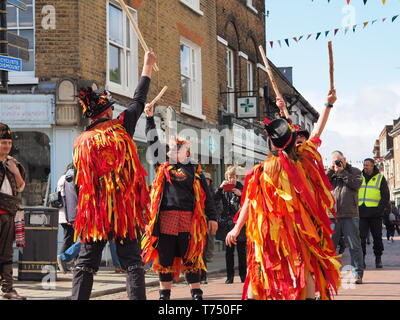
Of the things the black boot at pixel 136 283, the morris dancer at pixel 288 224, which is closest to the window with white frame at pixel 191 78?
the morris dancer at pixel 288 224

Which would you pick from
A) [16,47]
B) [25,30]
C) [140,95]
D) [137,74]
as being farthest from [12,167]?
[137,74]

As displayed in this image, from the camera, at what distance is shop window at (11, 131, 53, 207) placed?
13695 millimetres

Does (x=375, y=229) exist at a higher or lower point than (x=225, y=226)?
lower

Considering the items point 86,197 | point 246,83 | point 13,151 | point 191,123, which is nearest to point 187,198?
point 86,197

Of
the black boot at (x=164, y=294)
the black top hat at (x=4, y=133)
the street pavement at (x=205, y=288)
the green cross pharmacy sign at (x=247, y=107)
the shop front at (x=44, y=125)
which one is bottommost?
the street pavement at (x=205, y=288)

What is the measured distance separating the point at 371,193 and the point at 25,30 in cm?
722

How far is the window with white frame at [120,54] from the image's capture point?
15.0 meters

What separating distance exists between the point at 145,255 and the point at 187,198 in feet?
2.49

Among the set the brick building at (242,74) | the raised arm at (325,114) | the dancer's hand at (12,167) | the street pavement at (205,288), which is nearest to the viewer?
the raised arm at (325,114)

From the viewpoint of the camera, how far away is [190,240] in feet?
25.0

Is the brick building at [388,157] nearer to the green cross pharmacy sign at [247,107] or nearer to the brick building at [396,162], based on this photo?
the brick building at [396,162]

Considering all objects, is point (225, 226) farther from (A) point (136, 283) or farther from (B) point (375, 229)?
(A) point (136, 283)

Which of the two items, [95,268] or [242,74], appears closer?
[95,268]

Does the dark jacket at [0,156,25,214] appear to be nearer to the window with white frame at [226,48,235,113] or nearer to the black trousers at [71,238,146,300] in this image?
the black trousers at [71,238,146,300]
